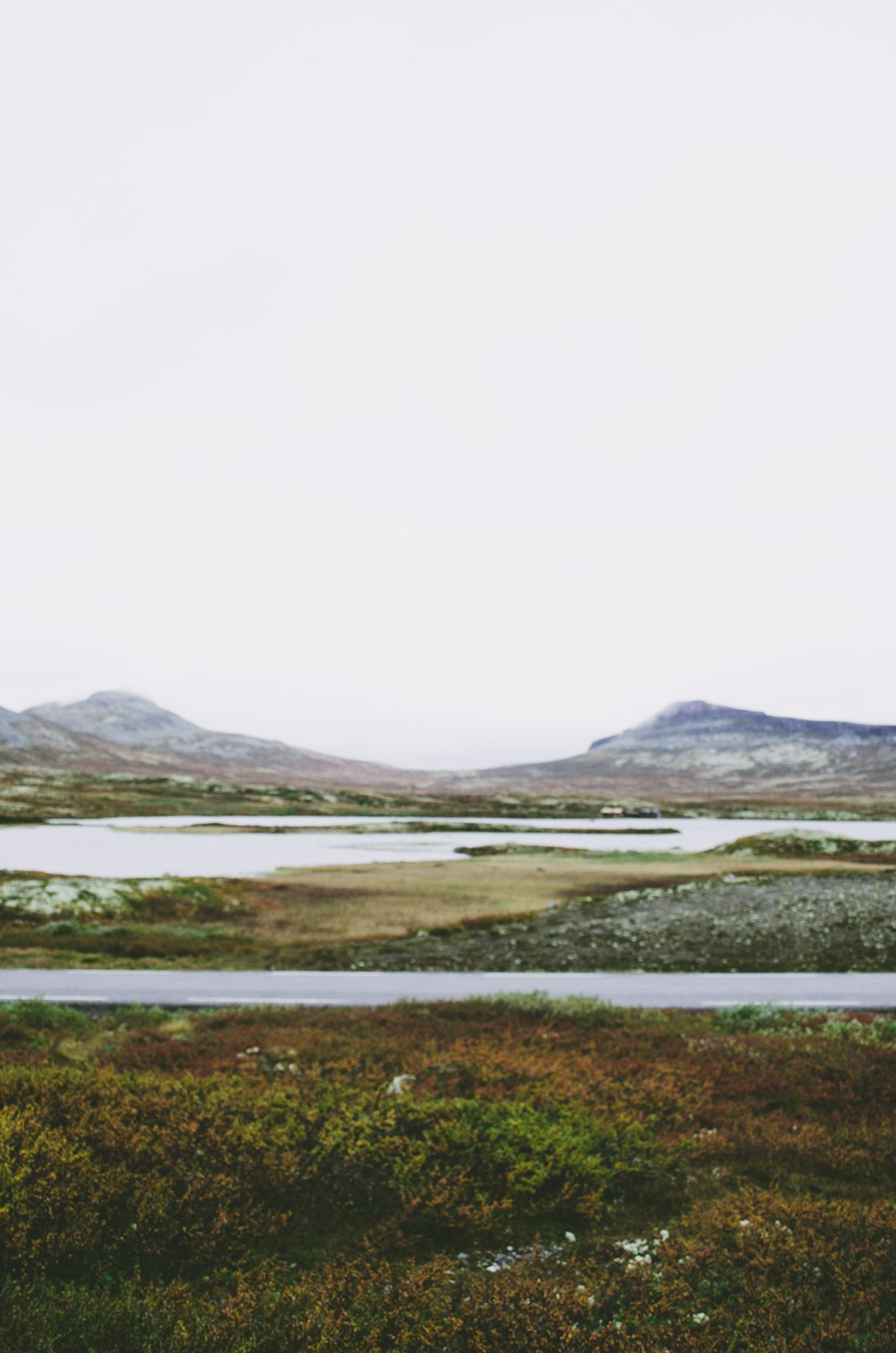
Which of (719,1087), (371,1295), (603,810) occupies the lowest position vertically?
(603,810)

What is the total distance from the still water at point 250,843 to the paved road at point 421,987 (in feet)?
93.5

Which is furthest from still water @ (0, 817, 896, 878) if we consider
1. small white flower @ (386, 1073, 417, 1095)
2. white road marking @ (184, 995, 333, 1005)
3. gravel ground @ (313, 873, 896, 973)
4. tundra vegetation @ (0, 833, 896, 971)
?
small white flower @ (386, 1073, 417, 1095)

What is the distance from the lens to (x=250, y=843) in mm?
83438

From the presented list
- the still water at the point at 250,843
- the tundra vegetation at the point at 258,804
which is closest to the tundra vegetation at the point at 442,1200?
the still water at the point at 250,843

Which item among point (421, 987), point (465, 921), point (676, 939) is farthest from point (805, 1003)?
point (465, 921)

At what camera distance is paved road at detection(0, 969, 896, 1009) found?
18.5m

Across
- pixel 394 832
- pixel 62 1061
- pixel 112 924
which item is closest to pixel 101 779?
pixel 394 832

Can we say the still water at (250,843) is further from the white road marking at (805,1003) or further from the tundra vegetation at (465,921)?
the white road marking at (805,1003)

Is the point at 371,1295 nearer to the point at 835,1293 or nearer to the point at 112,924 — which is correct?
the point at 835,1293

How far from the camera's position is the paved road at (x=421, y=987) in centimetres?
1853

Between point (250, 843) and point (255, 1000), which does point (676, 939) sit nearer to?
point (255, 1000)

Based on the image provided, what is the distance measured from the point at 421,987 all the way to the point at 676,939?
13.1m

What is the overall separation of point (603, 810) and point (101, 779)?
118596mm

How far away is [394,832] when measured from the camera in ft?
341
